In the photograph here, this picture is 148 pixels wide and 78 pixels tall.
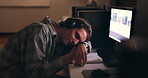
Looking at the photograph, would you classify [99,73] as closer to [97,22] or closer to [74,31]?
[74,31]

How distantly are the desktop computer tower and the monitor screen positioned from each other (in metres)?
0.19

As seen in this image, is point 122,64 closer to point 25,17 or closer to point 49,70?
point 49,70

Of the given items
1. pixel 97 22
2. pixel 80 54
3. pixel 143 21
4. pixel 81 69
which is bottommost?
pixel 81 69

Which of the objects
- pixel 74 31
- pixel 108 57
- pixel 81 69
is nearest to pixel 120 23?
pixel 108 57

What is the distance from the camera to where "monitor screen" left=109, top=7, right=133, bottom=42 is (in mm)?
1711

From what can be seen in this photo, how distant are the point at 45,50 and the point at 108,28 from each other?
0.87 m

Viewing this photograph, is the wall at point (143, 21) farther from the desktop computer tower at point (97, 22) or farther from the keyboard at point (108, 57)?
the desktop computer tower at point (97, 22)

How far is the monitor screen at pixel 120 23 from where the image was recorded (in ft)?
5.61

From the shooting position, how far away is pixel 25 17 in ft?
20.5

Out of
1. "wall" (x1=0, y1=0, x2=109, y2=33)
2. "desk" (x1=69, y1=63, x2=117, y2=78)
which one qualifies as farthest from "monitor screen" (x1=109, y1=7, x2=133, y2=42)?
"wall" (x1=0, y1=0, x2=109, y2=33)

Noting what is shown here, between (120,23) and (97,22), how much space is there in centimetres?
44

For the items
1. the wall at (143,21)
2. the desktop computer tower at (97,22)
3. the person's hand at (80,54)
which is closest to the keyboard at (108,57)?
the person's hand at (80,54)

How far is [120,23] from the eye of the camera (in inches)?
73.9

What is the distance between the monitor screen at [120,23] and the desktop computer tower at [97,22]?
193 millimetres
